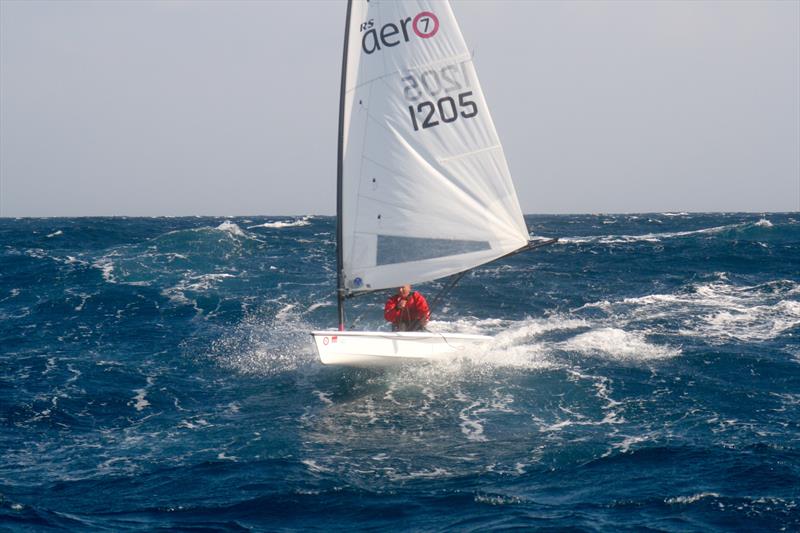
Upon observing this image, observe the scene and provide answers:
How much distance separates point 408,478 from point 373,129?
850 cm

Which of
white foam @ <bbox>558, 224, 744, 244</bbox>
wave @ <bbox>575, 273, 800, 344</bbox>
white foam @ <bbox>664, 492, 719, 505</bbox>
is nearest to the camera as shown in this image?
white foam @ <bbox>664, 492, 719, 505</bbox>

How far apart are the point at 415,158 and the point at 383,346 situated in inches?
167

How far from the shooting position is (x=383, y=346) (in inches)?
721

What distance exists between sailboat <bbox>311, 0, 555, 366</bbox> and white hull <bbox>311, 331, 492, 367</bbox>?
27 millimetres

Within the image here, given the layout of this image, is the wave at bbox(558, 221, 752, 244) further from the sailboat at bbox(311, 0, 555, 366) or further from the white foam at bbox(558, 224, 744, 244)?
the sailboat at bbox(311, 0, 555, 366)

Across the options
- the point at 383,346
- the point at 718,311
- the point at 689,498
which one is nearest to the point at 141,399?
the point at 383,346

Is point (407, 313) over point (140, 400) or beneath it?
over

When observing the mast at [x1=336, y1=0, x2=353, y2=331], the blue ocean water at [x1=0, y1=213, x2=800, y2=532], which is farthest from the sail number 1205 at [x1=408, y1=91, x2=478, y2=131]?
the blue ocean water at [x1=0, y1=213, x2=800, y2=532]

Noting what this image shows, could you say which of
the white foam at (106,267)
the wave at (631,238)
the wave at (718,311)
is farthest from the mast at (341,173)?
the wave at (631,238)

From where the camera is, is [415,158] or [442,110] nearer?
[442,110]

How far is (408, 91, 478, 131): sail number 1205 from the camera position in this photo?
1827cm

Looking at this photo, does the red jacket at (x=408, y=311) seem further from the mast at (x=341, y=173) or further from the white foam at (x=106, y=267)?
the white foam at (x=106, y=267)

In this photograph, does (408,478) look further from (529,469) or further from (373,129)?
(373,129)

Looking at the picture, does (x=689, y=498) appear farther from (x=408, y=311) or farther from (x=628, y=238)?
(x=628, y=238)
